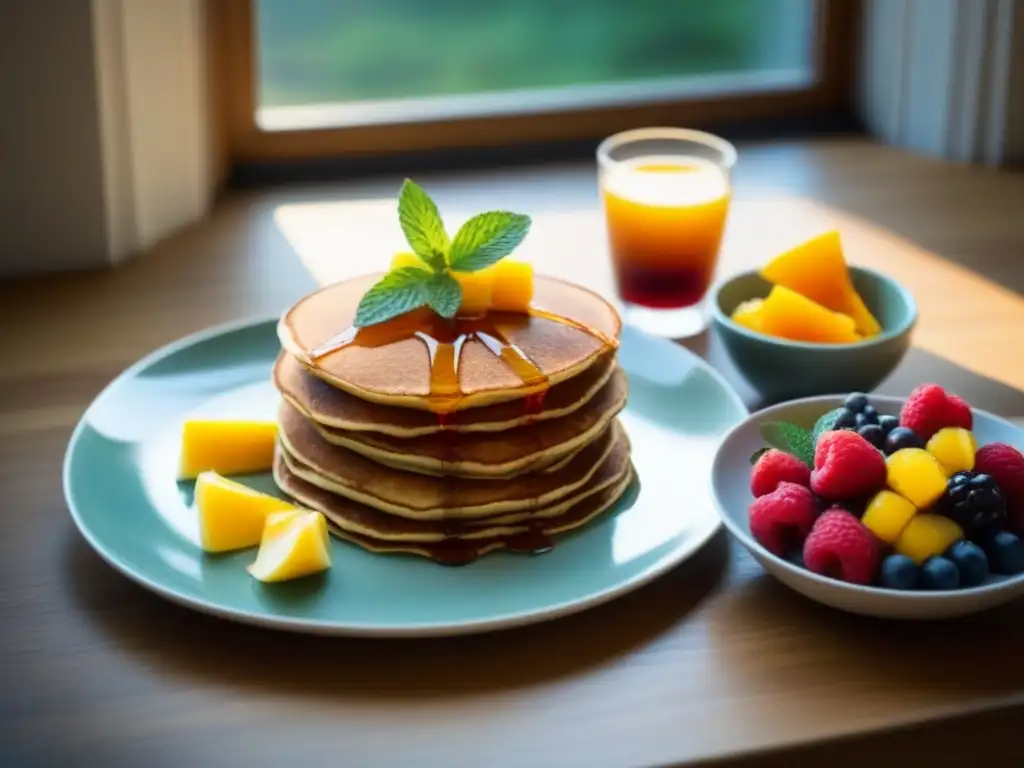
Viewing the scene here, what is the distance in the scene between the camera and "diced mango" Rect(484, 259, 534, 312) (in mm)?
1264

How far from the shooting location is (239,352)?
1.48 m

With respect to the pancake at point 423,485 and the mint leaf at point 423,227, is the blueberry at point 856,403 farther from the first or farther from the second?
the mint leaf at point 423,227

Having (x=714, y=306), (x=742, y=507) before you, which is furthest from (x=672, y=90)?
(x=742, y=507)

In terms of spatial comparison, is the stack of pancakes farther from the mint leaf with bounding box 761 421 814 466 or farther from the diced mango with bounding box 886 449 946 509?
the diced mango with bounding box 886 449 946 509

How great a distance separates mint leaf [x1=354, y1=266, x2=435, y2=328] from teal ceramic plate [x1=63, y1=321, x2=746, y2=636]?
187mm

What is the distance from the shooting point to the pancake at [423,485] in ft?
3.77

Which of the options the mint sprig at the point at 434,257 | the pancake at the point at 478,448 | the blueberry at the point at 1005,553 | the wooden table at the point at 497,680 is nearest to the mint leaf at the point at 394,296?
the mint sprig at the point at 434,257

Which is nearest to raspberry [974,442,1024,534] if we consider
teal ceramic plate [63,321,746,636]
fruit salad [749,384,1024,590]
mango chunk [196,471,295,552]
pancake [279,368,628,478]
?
fruit salad [749,384,1024,590]

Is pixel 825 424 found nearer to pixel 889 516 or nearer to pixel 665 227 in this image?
pixel 889 516

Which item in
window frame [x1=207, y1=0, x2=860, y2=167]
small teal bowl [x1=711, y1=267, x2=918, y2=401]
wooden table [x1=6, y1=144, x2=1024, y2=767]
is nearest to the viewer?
wooden table [x1=6, y1=144, x2=1024, y2=767]

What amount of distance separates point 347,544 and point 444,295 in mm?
235

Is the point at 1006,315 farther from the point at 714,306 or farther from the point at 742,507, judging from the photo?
the point at 742,507

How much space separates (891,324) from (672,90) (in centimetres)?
92

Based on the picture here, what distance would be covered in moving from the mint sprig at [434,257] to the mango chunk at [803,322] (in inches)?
12.0
